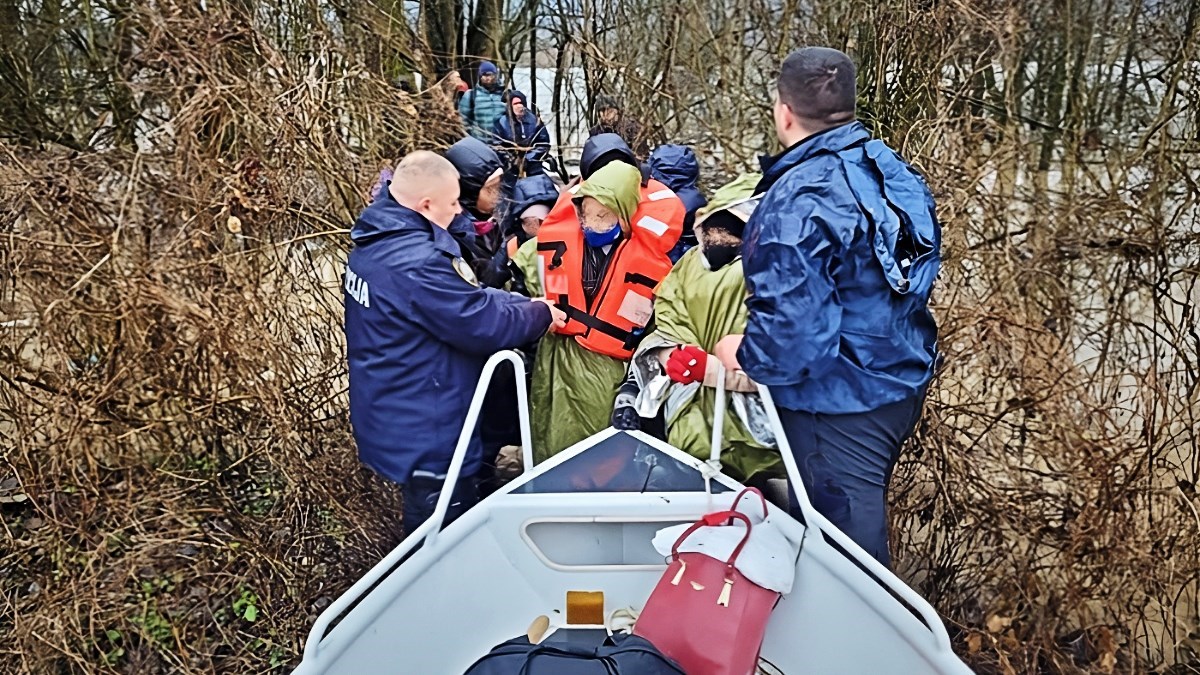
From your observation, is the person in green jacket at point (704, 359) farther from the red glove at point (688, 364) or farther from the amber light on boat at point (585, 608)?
the amber light on boat at point (585, 608)

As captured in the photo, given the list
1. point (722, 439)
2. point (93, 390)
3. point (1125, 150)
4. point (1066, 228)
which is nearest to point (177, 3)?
point (93, 390)

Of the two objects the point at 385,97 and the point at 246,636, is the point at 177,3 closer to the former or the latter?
the point at 385,97

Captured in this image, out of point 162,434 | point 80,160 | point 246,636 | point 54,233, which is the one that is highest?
point 80,160

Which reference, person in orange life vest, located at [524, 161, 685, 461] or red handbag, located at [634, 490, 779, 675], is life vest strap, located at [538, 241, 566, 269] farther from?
red handbag, located at [634, 490, 779, 675]

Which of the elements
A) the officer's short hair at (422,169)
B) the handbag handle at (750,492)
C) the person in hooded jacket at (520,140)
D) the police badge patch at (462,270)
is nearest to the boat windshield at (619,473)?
the handbag handle at (750,492)

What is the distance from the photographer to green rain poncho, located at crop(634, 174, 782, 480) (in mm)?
2855

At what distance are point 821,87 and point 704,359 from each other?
85 centimetres

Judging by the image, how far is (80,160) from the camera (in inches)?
173

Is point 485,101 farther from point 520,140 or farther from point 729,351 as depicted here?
point 729,351

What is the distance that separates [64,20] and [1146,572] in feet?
21.8

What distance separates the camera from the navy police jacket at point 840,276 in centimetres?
240

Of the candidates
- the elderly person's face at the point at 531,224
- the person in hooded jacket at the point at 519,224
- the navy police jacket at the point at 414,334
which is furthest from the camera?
the elderly person's face at the point at 531,224

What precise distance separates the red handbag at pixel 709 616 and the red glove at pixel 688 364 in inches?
20.4

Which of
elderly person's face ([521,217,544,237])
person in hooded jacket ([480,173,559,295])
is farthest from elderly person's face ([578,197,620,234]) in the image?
elderly person's face ([521,217,544,237])
